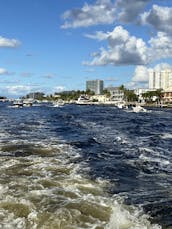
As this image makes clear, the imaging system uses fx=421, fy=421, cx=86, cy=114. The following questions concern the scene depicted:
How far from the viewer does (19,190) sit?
54.5 ft

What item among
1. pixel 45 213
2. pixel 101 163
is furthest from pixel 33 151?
pixel 45 213

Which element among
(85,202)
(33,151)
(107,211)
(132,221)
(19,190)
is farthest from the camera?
(33,151)

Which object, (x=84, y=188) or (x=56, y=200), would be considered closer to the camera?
(x=56, y=200)

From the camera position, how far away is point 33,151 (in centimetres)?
2791

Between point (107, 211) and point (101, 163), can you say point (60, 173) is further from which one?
point (107, 211)

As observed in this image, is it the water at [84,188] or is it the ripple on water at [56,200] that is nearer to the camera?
the ripple on water at [56,200]

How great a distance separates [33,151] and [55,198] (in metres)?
12.6

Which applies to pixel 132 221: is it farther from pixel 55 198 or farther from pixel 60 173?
pixel 60 173

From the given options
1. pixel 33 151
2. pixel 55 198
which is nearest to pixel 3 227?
pixel 55 198

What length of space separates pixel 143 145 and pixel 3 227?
76.2ft

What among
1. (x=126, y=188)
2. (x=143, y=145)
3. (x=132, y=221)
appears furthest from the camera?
(x=143, y=145)

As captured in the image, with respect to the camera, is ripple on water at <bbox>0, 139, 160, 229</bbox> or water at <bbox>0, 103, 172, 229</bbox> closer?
ripple on water at <bbox>0, 139, 160, 229</bbox>

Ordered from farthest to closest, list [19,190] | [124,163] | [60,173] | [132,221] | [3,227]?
[124,163] < [60,173] < [19,190] < [132,221] < [3,227]

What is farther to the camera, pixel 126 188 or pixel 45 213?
pixel 126 188
